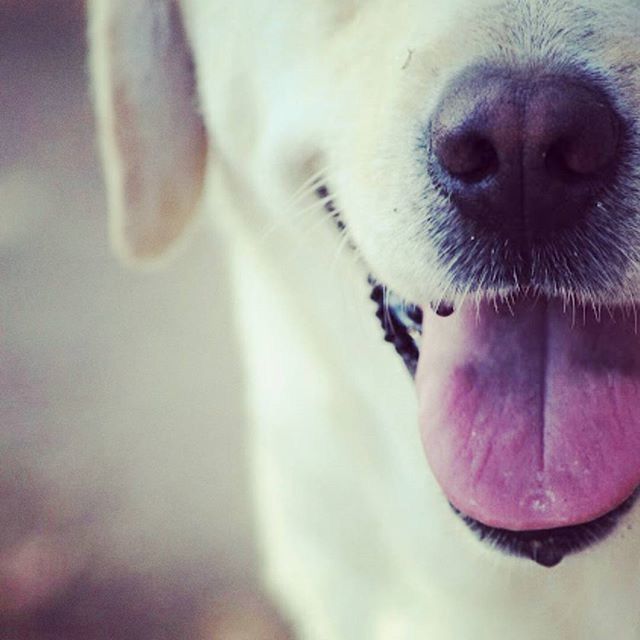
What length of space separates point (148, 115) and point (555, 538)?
0.80 metres

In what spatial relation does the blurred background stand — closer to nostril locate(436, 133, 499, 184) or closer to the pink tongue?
the pink tongue

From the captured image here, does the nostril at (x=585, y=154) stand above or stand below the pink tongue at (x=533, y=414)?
above

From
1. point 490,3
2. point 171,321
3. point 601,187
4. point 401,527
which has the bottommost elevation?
point 171,321

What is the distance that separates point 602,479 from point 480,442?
13 centimetres

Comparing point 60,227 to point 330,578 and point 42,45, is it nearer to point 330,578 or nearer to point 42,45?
point 42,45

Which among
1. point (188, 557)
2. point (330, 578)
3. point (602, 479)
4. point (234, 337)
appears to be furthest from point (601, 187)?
point (234, 337)

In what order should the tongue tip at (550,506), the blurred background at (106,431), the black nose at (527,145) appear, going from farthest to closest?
the blurred background at (106,431) < the tongue tip at (550,506) < the black nose at (527,145)

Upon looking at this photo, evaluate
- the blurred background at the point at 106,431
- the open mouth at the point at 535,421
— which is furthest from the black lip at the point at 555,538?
the blurred background at the point at 106,431

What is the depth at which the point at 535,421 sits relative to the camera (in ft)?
3.58

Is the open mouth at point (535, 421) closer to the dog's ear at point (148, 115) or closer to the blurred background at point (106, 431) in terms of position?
the dog's ear at point (148, 115)

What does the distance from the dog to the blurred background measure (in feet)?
1.98

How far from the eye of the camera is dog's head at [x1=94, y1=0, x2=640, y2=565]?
0.92 meters

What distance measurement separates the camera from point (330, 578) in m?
1.58

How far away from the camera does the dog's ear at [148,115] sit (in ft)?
4.65
